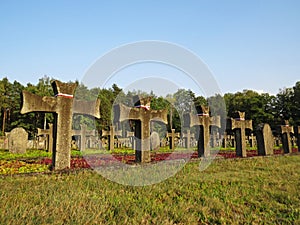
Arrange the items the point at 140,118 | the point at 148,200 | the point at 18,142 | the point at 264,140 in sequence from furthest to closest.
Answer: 1. the point at 18,142
2. the point at 264,140
3. the point at 140,118
4. the point at 148,200

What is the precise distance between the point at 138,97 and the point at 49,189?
5207 mm

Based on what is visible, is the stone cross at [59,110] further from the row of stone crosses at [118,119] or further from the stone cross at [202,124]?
the stone cross at [202,124]

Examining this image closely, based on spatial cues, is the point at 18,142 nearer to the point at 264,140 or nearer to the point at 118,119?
the point at 118,119

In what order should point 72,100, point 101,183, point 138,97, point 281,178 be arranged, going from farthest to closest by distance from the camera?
point 138,97
point 72,100
point 281,178
point 101,183

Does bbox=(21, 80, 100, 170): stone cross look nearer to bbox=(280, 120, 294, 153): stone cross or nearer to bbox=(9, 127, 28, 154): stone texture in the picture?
bbox=(9, 127, 28, 154): stone texture

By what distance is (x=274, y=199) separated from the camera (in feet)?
16.4

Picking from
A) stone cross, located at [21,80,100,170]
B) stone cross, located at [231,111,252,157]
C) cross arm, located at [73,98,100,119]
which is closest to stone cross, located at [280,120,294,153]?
stone cross, located at [231,111,252,157]

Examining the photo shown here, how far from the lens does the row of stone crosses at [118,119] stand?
678cm

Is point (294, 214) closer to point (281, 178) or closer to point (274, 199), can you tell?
point (274, 199)

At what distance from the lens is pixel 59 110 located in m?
7.02

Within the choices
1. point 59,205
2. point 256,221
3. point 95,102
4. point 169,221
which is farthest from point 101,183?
point 95,102

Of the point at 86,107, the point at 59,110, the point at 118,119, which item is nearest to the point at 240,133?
the point at 118,119

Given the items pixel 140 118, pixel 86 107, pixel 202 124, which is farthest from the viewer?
pixel 202 124

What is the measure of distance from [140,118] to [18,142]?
8.86m
